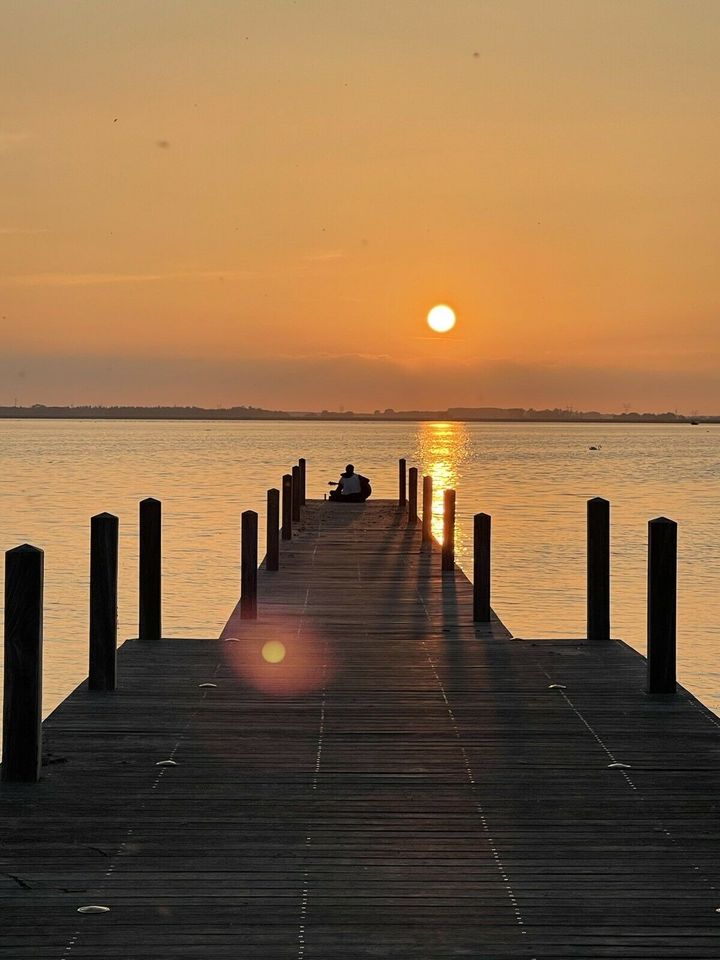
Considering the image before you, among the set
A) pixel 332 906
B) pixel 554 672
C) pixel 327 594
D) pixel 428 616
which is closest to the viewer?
pixel 332 906

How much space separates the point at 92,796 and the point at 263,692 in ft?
11.6

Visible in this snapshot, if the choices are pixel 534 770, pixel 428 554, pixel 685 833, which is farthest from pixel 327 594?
pixel 685 833

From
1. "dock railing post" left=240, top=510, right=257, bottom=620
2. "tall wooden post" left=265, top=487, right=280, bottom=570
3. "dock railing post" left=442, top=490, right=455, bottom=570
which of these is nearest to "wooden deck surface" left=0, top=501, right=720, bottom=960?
"dock railing post" left=240, top=510, right=257, bottom=620

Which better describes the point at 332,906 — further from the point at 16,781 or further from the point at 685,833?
the point at 16,781

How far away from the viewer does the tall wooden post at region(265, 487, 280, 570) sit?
22047mm

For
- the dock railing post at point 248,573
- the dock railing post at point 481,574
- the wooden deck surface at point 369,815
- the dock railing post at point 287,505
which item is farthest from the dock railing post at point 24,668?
the dock railing post at point 287,505

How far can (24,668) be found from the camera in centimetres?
873

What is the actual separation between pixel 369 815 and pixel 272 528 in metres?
14.4

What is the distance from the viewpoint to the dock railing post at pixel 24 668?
8625 millimetres

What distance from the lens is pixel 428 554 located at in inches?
1052

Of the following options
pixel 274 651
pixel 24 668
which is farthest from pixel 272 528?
pixel 24 668

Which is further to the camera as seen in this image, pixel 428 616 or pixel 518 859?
pixel 428 616

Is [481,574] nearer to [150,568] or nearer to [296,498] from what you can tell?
[150,568]

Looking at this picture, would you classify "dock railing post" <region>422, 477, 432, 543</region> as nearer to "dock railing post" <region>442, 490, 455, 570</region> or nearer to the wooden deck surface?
"dock railing post" <region>442, 490, 455, 570</region>
